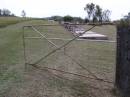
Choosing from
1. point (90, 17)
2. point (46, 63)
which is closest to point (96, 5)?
point (90, 17)

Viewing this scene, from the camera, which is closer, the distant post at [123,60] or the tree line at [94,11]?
the distant post at [123,60]

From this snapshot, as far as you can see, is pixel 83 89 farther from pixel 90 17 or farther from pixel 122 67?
pixel 90 17

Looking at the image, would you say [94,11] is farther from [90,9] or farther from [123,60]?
[123,60]

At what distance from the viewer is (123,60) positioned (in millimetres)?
6477

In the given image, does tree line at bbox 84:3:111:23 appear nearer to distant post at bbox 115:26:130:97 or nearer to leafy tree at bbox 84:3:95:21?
leafy tree at bbox 84:3:95:21

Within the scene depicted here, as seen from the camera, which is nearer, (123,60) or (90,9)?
(123,60)

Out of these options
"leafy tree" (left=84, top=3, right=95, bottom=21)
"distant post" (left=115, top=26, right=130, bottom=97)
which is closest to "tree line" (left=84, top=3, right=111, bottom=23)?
"leafy tree" (left=84, top=3, right=95, bottom=21)

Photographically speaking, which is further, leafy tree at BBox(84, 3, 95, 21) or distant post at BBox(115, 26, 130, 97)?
leafy tree at BBox(84, 3, 95, 21)

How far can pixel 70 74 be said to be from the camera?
8.91 metres

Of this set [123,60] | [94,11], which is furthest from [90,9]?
[123,60]

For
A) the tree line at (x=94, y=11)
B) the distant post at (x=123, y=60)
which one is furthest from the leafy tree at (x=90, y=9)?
the distant post at (x=123, y=60)

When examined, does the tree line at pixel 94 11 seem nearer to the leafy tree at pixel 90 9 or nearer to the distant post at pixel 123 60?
the leafy tree at pixel 90 9

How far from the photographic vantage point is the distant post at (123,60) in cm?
632

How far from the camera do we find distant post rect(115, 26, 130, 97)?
632cm
